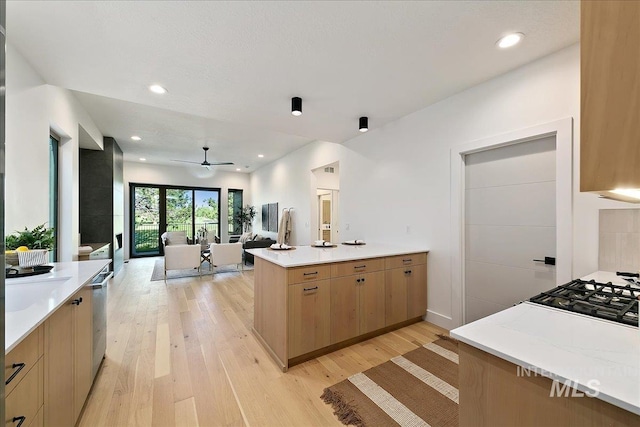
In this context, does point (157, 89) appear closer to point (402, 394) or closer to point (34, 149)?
point (34, 149)

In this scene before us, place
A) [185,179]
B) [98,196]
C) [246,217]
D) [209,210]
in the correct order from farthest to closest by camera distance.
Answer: [246,217] < [209,210] < [185,179] < [98,196]

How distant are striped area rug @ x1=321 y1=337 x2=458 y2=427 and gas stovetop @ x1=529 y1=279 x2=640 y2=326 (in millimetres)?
1022

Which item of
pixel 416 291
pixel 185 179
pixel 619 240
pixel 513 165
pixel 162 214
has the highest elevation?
pixel 185 179

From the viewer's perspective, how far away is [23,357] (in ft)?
3.15

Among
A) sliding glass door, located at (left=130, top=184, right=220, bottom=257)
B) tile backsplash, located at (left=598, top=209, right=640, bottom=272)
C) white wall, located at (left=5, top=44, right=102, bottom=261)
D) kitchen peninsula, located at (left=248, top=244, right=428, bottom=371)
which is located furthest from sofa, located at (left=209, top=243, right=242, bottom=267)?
tile backsplash, located at (left=598, top=209, right=640, bottom=272)

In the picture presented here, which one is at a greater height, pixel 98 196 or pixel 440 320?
pixel 98 196

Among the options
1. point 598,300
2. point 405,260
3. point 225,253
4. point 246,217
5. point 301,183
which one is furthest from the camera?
point 246,217

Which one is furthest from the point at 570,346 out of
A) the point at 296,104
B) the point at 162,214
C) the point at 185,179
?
the point at 185,179

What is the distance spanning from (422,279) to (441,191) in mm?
1087

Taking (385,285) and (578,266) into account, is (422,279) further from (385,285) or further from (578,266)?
(578,266)

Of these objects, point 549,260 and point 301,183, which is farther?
point 301,183

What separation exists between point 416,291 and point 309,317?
147 cm

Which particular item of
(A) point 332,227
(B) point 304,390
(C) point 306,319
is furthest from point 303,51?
(A) point 332,227

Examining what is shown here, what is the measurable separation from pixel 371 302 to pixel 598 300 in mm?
1718
